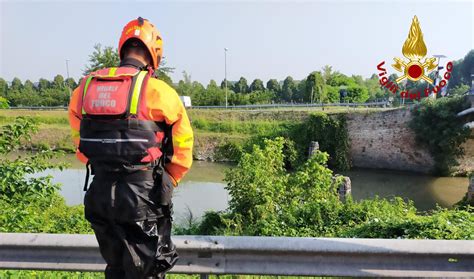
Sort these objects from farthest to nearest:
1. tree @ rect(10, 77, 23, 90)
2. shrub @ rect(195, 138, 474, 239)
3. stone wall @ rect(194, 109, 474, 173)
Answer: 1. tree @ rect(10, 77, 23, 90)
2. stone wall @ rect(194, 109, 474, 173)
3. shrub @ rect(195, 138, 474, 239)

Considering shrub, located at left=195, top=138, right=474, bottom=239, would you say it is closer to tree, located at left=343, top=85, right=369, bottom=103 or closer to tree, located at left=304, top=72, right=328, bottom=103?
tree, located at left=304, top=72, right=328, bottom=103

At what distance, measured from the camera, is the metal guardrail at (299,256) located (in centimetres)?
209

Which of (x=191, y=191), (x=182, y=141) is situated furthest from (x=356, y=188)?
(x=182, y=141)

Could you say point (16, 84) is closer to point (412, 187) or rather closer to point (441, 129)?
point (412, 187)

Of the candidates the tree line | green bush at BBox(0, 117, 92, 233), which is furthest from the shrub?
the tree line

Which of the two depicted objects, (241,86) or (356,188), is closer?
(356,188)

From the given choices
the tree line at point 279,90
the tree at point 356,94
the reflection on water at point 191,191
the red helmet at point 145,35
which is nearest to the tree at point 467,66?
the tree line at point 279,90

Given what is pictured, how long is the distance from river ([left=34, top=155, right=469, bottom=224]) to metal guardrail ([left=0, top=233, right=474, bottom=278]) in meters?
9.56

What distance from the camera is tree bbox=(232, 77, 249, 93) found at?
54.9 meters

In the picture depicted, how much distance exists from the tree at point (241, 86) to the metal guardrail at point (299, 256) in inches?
2088

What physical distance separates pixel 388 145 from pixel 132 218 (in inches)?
1027

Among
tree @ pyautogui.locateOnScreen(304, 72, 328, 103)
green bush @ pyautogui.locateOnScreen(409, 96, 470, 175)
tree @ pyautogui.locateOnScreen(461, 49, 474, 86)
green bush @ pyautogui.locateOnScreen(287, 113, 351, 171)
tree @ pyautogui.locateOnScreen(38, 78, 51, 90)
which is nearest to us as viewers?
green bush @ pyautogui.locateOnScreen(409, 96, 470, 175)

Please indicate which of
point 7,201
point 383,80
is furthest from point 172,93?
point 383,80

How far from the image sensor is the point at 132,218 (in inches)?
73.2
